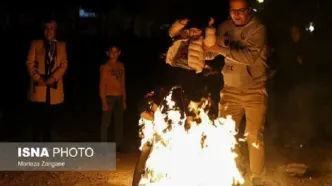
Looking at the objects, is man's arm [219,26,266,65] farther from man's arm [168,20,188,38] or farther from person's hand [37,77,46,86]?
person's hand [37,77,46,86]

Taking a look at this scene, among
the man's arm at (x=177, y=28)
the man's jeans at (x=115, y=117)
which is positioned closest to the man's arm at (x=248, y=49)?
the man's arm at (x=177, y=28)

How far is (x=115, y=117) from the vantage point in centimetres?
965

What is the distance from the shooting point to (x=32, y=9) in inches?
993

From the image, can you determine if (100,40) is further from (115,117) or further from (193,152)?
(193,152)

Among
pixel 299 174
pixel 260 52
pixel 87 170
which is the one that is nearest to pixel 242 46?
pixel 260 52

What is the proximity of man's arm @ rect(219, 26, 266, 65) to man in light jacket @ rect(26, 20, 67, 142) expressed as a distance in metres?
2.95

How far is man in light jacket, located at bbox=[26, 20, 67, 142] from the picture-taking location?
27.8 ft

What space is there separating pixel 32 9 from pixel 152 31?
7.11m

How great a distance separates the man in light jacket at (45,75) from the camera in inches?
333

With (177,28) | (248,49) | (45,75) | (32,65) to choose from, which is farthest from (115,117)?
(248,49)

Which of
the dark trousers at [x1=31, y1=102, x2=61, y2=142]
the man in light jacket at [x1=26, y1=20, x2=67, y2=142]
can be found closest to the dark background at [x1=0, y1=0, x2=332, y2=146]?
the dark trousers at [x1=31, y1=102, x2=61, y2=142]

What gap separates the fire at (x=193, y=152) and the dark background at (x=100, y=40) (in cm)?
376

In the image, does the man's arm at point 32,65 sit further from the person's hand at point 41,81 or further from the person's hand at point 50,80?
the person's hand at point 50,80

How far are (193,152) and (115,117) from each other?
10.8 ft
